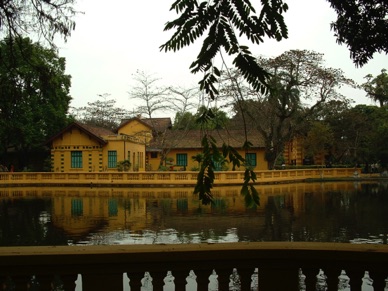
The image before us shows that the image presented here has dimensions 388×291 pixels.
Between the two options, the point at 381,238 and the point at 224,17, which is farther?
the point at 381,238

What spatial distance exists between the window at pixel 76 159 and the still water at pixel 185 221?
16640 millimetres

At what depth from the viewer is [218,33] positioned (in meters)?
2.22

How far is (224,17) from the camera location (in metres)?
2.25

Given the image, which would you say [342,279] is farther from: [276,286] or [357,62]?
[276,286]

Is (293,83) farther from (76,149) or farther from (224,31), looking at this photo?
(224,31)

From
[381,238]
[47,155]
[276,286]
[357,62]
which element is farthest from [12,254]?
[47,155]

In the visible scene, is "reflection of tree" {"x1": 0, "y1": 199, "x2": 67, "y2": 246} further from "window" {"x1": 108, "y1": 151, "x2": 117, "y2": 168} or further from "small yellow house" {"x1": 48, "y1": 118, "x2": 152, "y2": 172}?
"window" {"x1": 108, "y1": 151, "x2": 117, "y2": 168}

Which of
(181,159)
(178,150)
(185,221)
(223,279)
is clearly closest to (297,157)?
(181,159)

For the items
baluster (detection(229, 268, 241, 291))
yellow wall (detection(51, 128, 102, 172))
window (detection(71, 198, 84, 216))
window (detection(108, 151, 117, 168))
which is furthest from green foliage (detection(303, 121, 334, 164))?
baluster (detection(229, 268, 241, 291))

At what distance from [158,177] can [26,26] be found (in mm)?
26300

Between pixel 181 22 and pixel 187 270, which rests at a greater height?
pixel 181 22

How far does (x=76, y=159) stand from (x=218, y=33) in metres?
37.6

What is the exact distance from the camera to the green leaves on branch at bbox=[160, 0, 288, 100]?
222cm

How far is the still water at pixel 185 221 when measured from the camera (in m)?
11.2
